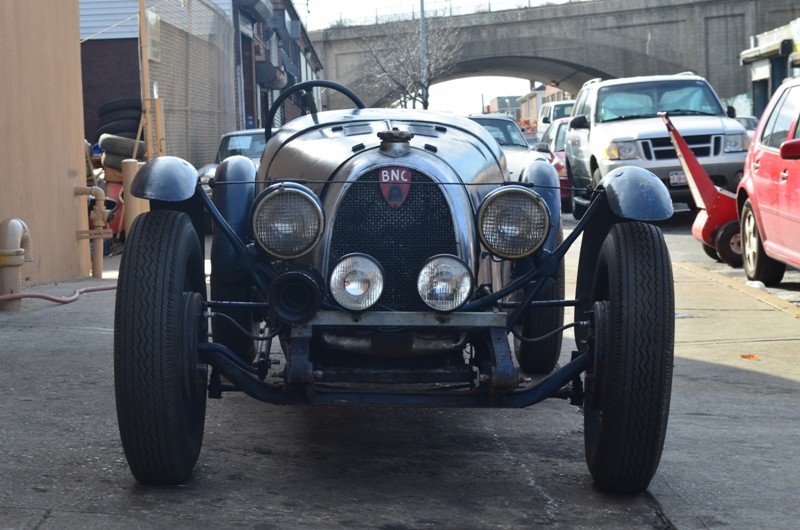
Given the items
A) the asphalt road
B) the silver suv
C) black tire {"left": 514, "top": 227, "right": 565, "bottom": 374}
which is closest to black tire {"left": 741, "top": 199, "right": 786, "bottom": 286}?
the asphalt road

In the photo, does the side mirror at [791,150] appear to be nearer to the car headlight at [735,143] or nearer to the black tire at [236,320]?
the black tire at [236,320]

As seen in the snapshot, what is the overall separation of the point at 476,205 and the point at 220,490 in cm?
149

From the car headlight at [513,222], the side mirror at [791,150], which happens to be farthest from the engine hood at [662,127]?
the car headlight at [513,222]

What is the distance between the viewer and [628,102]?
17.9 meters

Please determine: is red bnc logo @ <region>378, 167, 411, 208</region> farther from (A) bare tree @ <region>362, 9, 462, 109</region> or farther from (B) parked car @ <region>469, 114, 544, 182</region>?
(A) bare tree @ <region>362, 9, 462, 109</region>

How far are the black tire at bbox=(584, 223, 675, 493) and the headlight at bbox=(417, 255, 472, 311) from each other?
47cm

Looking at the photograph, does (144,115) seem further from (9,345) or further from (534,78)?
(534,78)

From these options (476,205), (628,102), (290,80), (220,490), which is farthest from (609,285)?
(290,80)

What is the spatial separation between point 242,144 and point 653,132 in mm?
5835

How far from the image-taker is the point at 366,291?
4371 millimetres

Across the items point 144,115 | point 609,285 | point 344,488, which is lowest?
point 344,488

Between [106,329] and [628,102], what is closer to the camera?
[106,329]

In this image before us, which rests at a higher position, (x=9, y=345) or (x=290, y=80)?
(x=290, y=80)

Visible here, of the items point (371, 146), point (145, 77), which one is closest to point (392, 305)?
point (371, 146)
